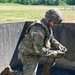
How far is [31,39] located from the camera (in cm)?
490

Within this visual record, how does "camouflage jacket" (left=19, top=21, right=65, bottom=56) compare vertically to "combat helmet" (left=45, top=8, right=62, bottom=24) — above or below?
below

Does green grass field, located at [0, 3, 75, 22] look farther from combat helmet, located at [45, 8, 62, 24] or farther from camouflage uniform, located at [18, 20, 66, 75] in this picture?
combat helmet, located at [45, 8, 62, 24]

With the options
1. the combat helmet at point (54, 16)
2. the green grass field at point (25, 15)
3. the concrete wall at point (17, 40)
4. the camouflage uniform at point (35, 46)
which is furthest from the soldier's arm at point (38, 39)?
the green grass field at point (25, 15)

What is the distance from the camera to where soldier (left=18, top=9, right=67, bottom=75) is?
471 cm

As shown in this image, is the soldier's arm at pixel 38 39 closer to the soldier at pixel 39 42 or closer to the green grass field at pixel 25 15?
the soldier at pixel 39 42

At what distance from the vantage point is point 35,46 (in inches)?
188

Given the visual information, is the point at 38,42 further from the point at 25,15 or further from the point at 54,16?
the point at 25,15

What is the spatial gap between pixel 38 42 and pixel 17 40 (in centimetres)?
408

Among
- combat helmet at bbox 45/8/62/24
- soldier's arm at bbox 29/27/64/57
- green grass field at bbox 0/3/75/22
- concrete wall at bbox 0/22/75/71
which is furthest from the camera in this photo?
green grass field at bbox 0/3/75/22

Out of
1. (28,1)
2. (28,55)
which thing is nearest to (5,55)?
(28,55)

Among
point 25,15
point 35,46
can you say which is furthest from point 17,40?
point 25,15

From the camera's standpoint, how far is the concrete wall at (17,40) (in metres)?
8.14

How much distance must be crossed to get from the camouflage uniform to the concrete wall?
282cm

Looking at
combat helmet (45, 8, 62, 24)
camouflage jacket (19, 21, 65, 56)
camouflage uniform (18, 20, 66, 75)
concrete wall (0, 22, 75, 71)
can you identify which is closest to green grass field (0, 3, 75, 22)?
concrete wall (0, 22, 75, 71)
